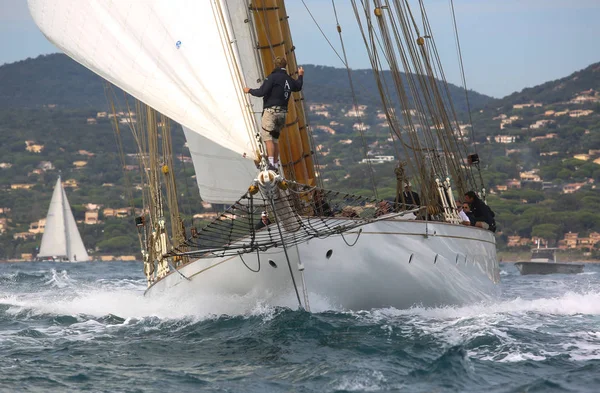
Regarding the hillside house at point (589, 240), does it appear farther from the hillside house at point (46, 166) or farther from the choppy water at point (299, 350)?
the choppy water at point (299, 350)

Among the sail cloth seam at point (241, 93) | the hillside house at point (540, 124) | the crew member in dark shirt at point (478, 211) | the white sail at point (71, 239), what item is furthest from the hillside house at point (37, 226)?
the sail cloth seam at point (241, 93)

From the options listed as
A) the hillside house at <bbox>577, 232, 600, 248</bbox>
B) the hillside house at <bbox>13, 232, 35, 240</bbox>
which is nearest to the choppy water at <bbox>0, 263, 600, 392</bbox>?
the hillside house at <bbox>577, 232, 600, 248</bbox>

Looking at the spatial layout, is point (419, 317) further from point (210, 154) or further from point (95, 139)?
point (95, 139)

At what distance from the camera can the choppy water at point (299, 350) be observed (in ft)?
32.4

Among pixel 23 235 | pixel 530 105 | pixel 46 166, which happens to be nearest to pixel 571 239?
pixel 23 235

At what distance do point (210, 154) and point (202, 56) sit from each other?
16.4ft

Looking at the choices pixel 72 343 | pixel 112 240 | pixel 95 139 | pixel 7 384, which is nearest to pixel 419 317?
pixel 72 343

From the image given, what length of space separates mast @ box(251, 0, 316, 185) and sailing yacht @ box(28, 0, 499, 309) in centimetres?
2

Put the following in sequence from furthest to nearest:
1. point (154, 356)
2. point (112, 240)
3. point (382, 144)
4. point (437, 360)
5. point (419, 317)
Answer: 1. point (382, 144)
2. point (112, 240)
3. point (419, 317)
4. point (154, 356)
5. point (437, 360)

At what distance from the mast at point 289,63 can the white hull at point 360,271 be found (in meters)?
1.62

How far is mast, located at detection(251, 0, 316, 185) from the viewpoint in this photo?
14.6 meters

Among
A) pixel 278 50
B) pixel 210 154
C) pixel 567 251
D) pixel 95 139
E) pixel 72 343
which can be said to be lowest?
pixel 567 251

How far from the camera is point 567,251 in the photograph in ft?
295

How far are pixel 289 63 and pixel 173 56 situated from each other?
12.0ft
